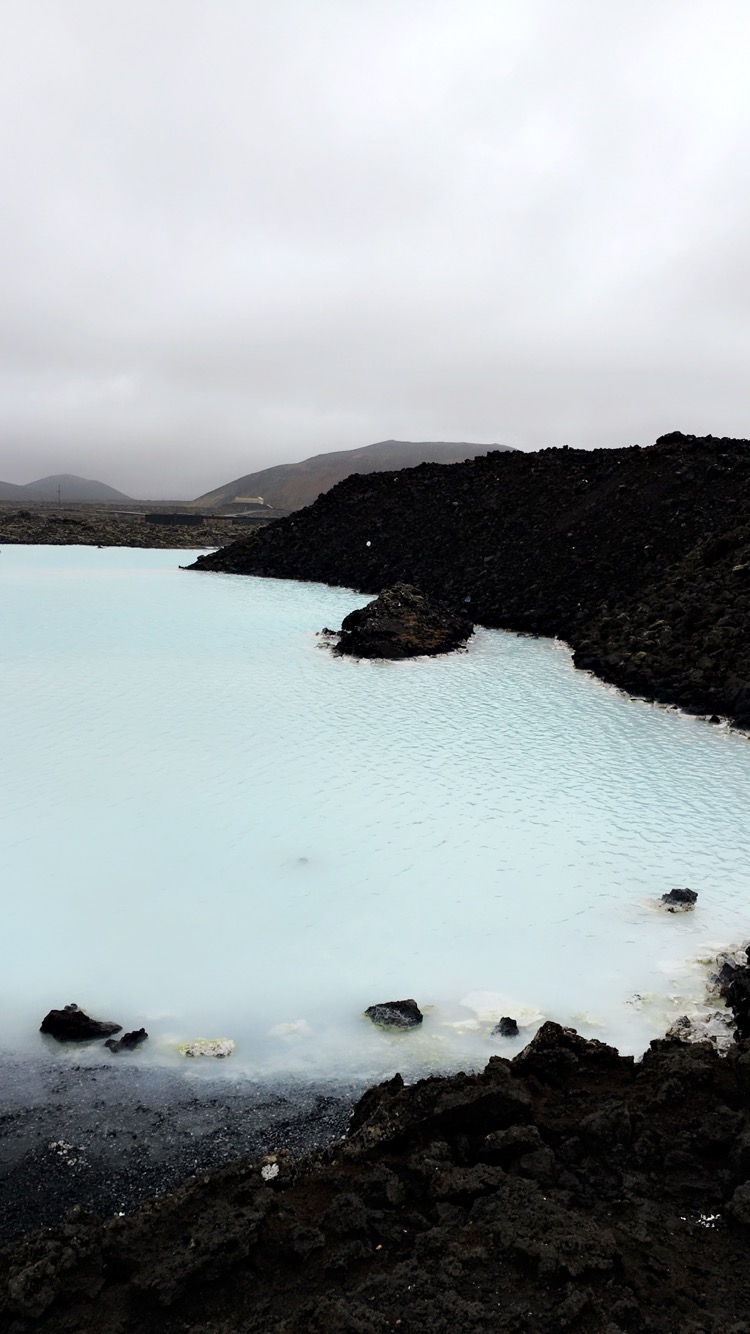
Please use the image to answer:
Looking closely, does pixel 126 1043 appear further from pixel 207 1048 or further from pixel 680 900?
pixel 680 900

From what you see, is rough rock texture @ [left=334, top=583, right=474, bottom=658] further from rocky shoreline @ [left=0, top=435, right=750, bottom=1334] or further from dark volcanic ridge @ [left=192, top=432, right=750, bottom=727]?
rocky shoreline @ [left=0, top=435, right=750, bottom=1334]

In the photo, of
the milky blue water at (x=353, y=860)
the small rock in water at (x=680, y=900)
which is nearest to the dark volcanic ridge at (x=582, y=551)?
the milky blue water at (x=353, y=860)

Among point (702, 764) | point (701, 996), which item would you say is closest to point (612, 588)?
point (702, 764)

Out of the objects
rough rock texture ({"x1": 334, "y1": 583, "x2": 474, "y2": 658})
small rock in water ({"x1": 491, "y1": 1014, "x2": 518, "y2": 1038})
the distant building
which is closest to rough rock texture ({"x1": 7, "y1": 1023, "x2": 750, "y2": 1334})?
small rock in water ({"x1": 491, "y1": 1014, "x2": 518, "y2": 1038})

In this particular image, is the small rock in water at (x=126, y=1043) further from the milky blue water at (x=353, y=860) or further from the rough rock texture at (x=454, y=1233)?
the rough rock texture at (x=454, y=1233)

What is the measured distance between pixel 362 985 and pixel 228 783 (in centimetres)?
397

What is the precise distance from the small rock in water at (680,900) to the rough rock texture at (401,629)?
1054cm

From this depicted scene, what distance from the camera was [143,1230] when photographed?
3.10 meters

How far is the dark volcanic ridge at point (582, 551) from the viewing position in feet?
47.5

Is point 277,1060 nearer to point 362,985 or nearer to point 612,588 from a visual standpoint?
point 362,985

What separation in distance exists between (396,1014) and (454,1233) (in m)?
1.88

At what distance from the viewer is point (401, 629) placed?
17281 millimetres

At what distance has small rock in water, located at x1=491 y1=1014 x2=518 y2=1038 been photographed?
476 cm

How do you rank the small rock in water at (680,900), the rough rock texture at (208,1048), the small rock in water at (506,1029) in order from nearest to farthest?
the rough rock texture at (208,1048) → the small rock in water at (506,1029) → the small rock in water at (680,900)
